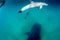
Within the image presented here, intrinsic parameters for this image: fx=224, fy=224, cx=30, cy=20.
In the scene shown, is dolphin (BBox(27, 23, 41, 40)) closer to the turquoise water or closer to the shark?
the turquoise water

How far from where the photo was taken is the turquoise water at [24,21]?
157 cm

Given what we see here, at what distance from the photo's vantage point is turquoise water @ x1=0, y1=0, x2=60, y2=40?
1.57m

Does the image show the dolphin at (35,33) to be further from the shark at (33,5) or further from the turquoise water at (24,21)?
the shark at (33,5)

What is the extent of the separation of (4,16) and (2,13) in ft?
0.11

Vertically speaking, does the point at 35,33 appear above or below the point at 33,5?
below

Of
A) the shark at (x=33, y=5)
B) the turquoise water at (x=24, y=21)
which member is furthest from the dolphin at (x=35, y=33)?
the shark at (x=33, y=5)

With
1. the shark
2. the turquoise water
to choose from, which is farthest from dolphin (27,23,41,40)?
the shark

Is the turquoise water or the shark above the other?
the shark

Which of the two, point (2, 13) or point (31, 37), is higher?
point (2, 13)

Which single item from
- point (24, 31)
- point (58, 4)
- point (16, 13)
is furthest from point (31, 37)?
point (58, 4)

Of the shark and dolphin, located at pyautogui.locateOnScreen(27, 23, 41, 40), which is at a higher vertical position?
the shark

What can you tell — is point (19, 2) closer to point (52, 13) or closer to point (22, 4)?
point (22, 4)

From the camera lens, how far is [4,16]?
5.30 feet

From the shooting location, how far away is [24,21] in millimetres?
1581
